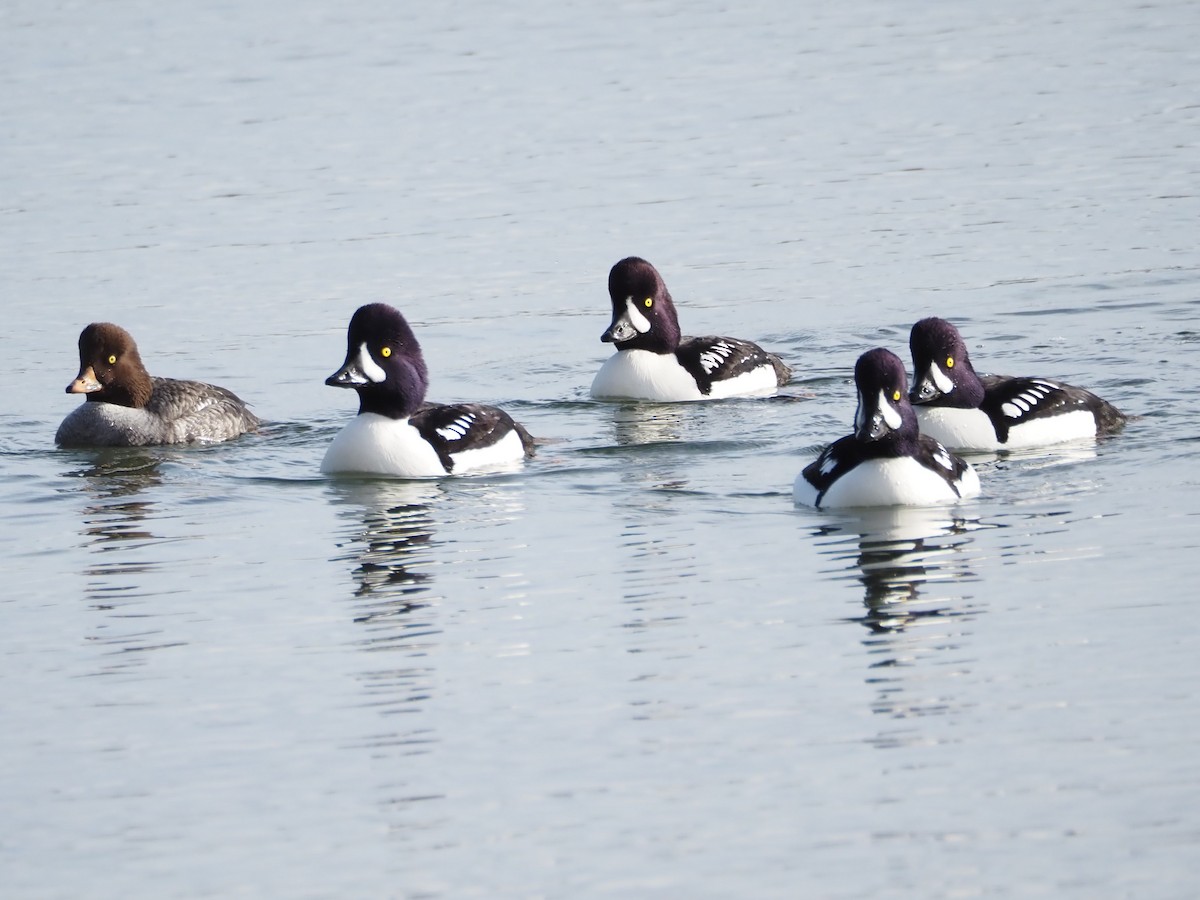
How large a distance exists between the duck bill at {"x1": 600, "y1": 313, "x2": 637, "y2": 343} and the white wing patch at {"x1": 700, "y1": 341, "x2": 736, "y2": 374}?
0.63 meters

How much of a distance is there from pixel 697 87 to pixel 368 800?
23959 mm

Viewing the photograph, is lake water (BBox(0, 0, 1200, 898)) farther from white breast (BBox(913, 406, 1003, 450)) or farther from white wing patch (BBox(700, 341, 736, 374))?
white wing patch (BBox(700, 341, 736, 374))

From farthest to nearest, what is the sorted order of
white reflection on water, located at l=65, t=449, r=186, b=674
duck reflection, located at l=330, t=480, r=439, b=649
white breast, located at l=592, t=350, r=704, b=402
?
white breast, located at l=592, t=350, r=704, b=402 → duck reflection, located at l=330, t=480, r=439, b=649 → white reflection on water, located at l=65, t=449, r=186, b=674

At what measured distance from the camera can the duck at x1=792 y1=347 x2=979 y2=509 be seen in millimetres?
14188

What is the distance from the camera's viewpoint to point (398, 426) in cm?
1633

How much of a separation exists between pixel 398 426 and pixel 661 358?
3727 mm

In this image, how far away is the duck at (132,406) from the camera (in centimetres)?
1789

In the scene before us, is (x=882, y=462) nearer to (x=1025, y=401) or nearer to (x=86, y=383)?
(x=1025, y=401)

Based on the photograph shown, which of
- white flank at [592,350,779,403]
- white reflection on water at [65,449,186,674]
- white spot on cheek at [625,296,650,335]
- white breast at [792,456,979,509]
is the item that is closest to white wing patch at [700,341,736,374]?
white flank at [592,350,779,403]

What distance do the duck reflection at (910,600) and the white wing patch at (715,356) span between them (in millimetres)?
4968

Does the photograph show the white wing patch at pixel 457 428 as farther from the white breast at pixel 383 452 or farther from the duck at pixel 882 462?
the duck at pixel 882 462

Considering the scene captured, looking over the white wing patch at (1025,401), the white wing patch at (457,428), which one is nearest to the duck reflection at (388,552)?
the white wing patch at (457,428)

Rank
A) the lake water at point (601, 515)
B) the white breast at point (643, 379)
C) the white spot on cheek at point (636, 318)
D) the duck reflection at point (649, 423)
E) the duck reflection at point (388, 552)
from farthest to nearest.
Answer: the white spot on cheek at point (636, 318), the white breast at point (643, 379), the duck reflection at point (649, 423), the duck reflection at point (388, 552), the lake water at point (601, 515)

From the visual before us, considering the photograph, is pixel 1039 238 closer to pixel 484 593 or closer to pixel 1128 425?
pixel 1128 425
